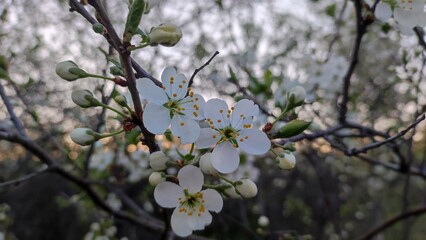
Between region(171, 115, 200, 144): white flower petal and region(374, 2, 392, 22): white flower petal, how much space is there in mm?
1019

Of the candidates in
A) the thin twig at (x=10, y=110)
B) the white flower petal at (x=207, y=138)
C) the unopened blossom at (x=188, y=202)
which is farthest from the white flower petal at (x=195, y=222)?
the thin twig at (x=10, y=110)

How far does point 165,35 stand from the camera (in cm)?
97

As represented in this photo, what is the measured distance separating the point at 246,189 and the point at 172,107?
11.8 inches

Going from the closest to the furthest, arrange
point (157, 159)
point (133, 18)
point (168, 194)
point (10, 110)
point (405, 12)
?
point (133, 18) → point (157, 159) → point (168, 194) → point (405, 12) → point (10, 110)

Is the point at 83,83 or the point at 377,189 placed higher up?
the point at 377,189

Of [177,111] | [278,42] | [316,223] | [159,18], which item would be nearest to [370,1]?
[177,111]

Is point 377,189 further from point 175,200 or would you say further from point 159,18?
point 175,200

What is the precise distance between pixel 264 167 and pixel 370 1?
3.88 m

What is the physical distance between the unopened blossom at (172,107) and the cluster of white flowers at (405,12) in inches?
37.7

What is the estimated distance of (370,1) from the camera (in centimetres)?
172

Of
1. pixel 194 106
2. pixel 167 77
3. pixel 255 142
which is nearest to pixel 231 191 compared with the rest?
pixel 255 142

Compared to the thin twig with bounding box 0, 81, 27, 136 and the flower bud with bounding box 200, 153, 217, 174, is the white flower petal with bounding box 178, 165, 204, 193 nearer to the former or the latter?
the flower bud with bounding box 200, 153, 217, 174

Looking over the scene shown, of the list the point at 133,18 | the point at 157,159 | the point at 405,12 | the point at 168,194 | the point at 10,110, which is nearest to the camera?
the point at 133,18

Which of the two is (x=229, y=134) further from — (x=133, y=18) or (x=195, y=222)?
(x=133, y=18)
